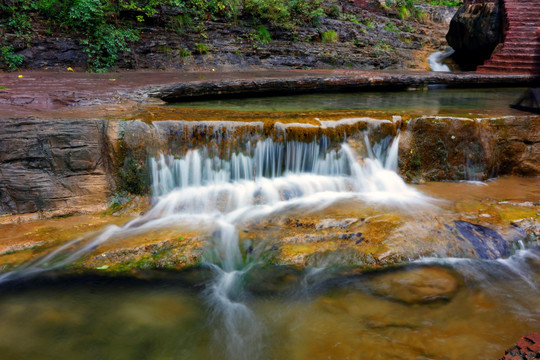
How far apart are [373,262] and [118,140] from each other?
3718 millimetres

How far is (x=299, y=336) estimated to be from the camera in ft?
9.26

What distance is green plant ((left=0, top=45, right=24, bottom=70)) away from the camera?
9.08 metres

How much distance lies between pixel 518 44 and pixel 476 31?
5.65 ft

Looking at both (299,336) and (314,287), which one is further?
(314,287)

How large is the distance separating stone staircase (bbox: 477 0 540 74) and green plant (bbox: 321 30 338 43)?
5.54 metres

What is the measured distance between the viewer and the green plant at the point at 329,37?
13800 mm

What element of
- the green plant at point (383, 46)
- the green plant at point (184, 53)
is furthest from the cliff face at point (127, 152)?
the green plant at point (383, 46)

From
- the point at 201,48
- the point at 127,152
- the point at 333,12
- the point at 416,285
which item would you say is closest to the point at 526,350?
the point at 416,285

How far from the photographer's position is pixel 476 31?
12609mm

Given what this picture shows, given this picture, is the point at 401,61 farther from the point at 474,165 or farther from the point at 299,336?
the point at 299,336

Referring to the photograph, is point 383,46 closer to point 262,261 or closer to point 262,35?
point 262,35

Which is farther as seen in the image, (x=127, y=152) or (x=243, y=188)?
(x=243, y=188)

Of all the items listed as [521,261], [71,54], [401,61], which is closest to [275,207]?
[521,261]

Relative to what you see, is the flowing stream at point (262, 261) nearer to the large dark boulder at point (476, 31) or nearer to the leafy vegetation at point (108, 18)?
the leafy vegetation at point (108, 18)
